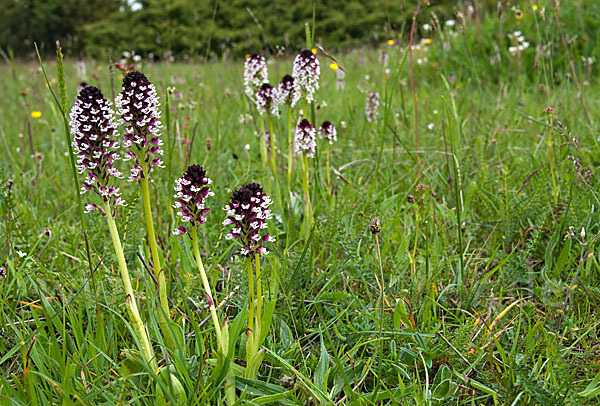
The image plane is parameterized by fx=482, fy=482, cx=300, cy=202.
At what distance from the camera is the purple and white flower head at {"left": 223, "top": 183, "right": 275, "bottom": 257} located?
4.13 feet

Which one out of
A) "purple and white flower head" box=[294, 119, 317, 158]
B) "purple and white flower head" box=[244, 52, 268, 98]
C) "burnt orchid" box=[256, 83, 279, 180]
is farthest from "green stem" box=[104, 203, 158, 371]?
"purple and white flower head" box=[244, 52, 268, 98]

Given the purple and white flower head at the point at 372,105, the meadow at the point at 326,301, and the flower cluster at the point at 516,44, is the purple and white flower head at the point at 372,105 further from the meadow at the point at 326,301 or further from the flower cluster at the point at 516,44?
the flower cluster at the point at 516,44

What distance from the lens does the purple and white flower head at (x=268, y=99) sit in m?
2.57

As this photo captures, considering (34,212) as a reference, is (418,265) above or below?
below

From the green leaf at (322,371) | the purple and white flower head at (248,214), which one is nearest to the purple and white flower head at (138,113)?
the purple and white flower head at (248,214)

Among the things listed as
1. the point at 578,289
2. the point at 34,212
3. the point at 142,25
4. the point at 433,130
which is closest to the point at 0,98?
the point at 34,212

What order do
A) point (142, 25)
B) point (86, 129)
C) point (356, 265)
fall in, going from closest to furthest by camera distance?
point (86, 129) < point (356, 265) < point (142, 25)

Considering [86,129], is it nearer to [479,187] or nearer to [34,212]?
[34,212]

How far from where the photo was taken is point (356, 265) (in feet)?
6.06

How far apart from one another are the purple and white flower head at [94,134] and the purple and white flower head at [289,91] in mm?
1308

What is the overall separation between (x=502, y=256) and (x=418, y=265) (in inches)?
14.5

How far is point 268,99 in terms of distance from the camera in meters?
2.59

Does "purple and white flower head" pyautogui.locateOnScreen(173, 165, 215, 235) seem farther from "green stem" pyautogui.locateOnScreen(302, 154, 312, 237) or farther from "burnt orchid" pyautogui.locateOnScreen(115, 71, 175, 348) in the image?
"green stem" pyautogui.locateOnScreen(302, 154, 312, 237)

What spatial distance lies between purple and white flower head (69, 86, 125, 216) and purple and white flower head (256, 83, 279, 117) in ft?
4.37
